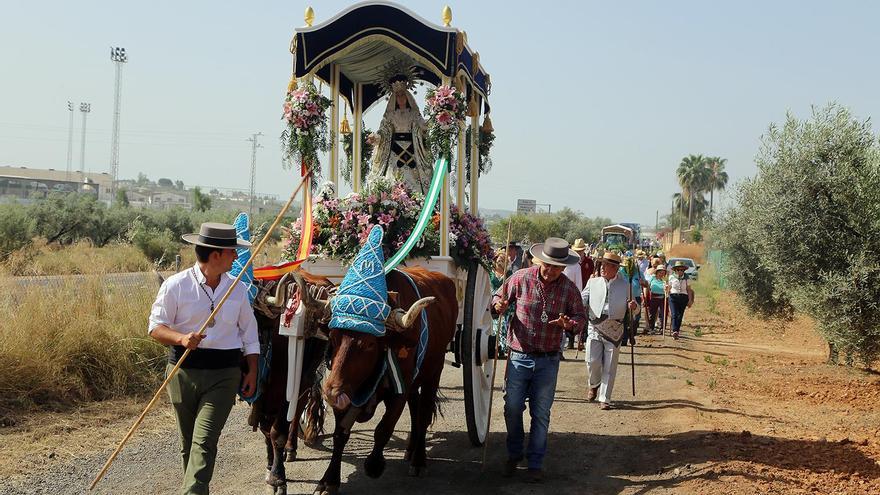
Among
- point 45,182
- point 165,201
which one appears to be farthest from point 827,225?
point 165,201

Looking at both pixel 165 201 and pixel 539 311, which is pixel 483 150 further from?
pixel 165 201

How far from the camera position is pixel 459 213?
→ 8.35 metres

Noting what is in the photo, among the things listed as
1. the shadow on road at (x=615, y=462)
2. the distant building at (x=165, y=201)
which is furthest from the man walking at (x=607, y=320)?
the distant building at (x=165, y=201)

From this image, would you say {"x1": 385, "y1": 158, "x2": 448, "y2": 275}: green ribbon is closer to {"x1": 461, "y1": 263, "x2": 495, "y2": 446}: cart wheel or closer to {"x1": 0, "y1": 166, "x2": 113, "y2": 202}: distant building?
{"x1": 461, "y1": 263, "x2": 495, "y2": 446}: cart wheel

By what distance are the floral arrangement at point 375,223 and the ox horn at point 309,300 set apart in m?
1.67

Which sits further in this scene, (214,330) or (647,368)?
(647,368)

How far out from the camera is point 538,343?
268 inches

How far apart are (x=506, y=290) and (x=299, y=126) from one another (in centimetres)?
265

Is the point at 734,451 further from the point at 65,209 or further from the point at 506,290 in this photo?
the point at 65,209

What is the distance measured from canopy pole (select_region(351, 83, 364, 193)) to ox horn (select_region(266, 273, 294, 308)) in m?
3.24

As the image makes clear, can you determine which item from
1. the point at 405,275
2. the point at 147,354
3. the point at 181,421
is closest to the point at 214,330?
the point at 181,421

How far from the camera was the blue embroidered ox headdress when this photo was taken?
18.2 ft

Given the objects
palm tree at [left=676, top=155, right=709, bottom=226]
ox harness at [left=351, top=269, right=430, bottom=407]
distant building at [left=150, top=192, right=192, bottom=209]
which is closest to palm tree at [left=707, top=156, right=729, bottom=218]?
palm tree at [left=676, top=155, right=709, bottom=226]

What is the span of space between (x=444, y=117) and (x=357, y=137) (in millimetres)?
2023
